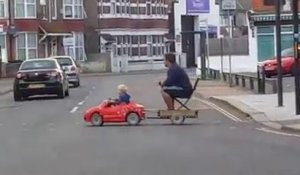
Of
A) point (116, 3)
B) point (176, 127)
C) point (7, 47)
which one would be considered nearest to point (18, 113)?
point (176, 127)

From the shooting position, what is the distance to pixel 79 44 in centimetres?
8238

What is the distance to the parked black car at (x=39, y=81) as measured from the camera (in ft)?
111

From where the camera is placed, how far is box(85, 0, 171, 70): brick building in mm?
85750

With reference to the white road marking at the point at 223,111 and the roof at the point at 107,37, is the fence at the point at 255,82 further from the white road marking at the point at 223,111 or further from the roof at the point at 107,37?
the roof at the point at 107,37

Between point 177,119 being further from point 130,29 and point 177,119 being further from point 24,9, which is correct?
point 130,29

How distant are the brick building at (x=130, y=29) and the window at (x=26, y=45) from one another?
1001 centimetres

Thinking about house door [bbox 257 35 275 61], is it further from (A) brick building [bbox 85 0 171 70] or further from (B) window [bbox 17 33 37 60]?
(A) brick building [bbox 85 0 171 70]

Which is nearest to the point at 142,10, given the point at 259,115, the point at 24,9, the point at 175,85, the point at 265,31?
the point at 24,9

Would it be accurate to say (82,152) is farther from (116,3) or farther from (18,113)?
(116,3)

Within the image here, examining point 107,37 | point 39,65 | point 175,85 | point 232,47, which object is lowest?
point 175,85

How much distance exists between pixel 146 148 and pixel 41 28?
61694 millimetres

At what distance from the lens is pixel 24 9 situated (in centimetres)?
7438

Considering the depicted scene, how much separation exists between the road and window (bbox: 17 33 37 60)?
50.9m

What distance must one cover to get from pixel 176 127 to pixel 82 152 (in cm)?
541
